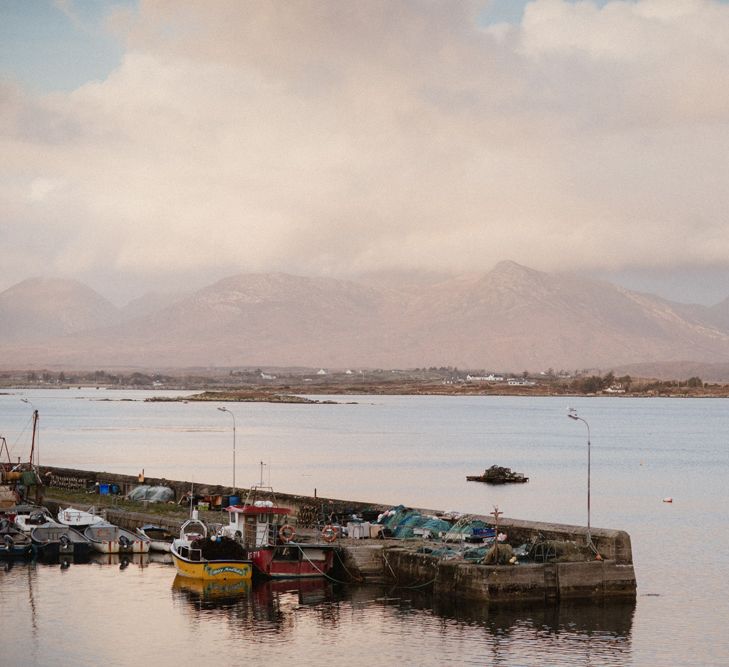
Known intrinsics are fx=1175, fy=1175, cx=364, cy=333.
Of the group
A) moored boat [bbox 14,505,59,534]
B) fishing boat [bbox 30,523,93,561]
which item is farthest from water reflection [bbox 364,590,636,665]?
moored boat [bbox 14,505,59,534]

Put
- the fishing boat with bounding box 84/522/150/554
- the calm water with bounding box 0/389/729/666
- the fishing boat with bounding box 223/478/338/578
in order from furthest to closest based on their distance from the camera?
the fishing boat with bounding box 84/522/150/554, the fishing boat with bounding box 223/478/338/578, the calm water with bounding box 0/389/729/666

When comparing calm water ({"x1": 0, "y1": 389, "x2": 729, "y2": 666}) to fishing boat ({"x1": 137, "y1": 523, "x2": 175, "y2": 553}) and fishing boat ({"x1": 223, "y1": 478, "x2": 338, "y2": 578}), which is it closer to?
fishing boat ({"x1": 223, "y1": 478, "x2": 338, "y2": 578})

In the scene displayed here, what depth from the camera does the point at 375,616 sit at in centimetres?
4103

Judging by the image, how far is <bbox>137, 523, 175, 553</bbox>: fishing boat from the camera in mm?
55000

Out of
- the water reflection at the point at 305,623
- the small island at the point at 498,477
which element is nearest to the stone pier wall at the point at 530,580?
the water reflection at the point at 305,623

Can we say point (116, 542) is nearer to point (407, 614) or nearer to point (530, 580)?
point (407, 614)

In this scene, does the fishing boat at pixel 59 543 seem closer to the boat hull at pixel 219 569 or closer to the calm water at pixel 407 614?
the calm water at pixel 407 614

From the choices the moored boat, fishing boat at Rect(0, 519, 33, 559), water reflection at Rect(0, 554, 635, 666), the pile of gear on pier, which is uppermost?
the pile of gear on pier

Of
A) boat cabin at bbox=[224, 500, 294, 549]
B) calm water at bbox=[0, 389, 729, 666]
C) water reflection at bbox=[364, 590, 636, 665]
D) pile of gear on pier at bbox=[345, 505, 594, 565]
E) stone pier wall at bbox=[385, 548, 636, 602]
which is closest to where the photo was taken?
water reflection at bbox=[364, 590, 636, 665]

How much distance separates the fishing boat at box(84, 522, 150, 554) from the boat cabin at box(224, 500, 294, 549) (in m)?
8.53

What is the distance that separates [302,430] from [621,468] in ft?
249

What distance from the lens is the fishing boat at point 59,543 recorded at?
175ft

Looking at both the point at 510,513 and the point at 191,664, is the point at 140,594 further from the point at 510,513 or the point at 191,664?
the point at 510,513

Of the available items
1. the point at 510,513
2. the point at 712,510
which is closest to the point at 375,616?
the point at 510,513
